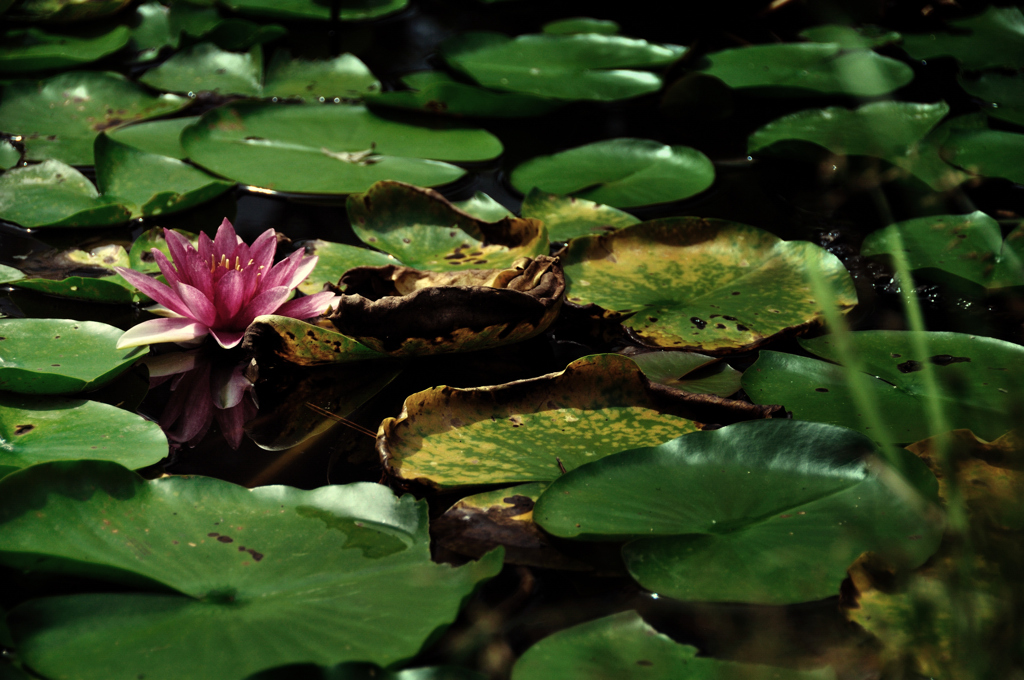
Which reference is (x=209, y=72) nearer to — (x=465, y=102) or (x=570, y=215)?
(x=465, y=102)

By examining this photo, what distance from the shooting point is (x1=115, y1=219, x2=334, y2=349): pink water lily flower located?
133 cm

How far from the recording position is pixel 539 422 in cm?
119

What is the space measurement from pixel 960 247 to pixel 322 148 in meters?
1.53

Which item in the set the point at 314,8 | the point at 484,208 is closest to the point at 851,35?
the point at 484,208

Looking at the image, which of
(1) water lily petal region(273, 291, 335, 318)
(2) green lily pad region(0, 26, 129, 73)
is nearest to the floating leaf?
(1) water lily petal region(273, 291, 335, 318)

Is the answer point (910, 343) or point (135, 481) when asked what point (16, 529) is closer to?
point (135, 481)

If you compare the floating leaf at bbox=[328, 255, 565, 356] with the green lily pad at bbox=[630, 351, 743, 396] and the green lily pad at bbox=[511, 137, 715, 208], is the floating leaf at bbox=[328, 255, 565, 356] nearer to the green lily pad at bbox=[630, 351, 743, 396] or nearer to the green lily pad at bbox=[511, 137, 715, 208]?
the green lily pad at bbox=[630, 351, 743, 396]

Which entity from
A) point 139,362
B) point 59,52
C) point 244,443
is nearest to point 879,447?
point 244,443

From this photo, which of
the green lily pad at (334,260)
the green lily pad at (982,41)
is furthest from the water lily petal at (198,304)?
the green lily pad at (982,41)

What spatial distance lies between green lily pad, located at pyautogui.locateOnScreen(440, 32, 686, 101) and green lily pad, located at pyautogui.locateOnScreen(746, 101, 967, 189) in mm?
503

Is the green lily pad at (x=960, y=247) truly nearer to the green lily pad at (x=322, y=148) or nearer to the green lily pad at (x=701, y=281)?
the green lily pad at (x=701, y=281)

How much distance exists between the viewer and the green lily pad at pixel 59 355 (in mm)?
1205

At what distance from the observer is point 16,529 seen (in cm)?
91

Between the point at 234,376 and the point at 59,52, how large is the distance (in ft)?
6.28
